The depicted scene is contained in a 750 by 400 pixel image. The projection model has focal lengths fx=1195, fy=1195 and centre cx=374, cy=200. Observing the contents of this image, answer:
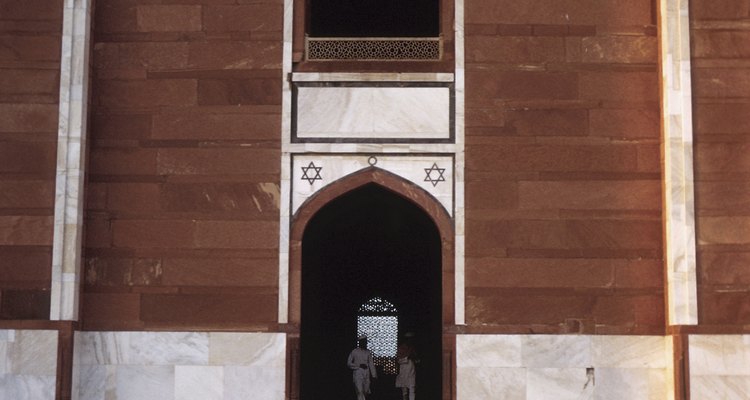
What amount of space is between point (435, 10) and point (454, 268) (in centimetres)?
387

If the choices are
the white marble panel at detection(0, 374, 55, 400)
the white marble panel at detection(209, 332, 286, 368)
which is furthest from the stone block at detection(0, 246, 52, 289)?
the white marble panel at detection(209, 332, 286, 368)

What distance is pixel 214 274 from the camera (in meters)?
9.48

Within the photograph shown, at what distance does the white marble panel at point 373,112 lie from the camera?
962 centimetres

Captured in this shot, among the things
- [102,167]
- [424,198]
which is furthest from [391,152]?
[102,167]

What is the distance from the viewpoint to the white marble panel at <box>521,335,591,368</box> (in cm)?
931

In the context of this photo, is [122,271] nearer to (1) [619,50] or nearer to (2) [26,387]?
(2) [26,387]

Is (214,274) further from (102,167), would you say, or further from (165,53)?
(165,53)

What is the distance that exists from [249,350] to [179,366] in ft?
1.84

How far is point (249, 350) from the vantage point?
9.37m

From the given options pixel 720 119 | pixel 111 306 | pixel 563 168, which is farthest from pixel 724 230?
pixel 111 306

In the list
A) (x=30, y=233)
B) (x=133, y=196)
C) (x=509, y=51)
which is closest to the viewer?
(x=30, y=233)

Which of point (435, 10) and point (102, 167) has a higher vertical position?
point (435, 10)

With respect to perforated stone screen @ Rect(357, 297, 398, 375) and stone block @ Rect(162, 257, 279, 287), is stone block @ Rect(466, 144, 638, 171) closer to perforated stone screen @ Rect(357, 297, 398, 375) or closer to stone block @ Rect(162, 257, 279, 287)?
stone block @ Rect(162, 257, 279, 287)

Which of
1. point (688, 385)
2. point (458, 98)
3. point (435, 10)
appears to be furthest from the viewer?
point (435, 10)
